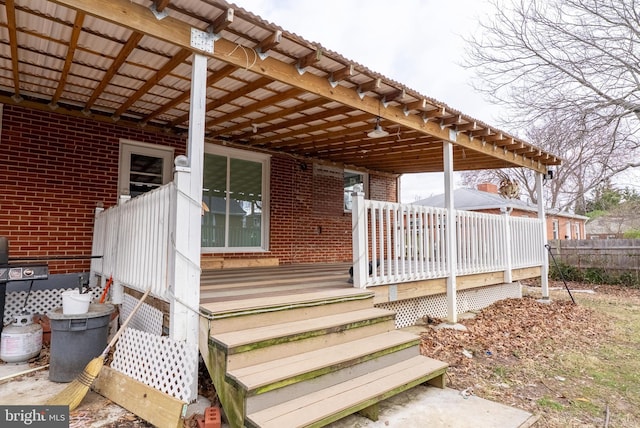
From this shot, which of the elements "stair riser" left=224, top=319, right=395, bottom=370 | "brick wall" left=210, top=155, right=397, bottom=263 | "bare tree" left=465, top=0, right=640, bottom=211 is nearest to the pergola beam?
"stair riser" left=224, top=319, right=395, bottom=370

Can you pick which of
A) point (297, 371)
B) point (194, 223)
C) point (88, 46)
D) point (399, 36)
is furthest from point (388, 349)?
point (399, 36)

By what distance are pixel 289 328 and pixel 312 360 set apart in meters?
0.34

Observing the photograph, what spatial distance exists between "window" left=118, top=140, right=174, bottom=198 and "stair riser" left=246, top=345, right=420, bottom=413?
14.1 ft

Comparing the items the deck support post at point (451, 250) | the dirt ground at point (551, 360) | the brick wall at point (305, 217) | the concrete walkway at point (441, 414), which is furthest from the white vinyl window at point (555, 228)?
the concrete walkway at point (441, 414)

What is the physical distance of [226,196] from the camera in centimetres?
666

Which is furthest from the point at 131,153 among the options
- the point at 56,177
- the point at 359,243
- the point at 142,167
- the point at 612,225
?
the point at 612,225

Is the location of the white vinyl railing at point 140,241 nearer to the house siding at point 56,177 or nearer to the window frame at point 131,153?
the house siding at point 56,177

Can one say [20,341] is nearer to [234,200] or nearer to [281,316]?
[281,316]

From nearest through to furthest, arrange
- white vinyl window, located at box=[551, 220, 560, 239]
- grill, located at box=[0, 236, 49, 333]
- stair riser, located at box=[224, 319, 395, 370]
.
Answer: stair riser, located at box=[224, 319, 395, 370] → grill, located at box=[0, 236, 49, 333] → white vinyl window, located at box=[551, 220, 560, 239]

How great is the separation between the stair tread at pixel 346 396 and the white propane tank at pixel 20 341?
2.68m

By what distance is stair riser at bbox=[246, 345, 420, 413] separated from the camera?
7.57 feet

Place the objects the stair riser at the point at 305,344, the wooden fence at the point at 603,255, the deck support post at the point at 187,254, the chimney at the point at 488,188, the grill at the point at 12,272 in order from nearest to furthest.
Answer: the stair riser at the point at 305,344, the deck support post at the point at 187,254, the grill at the point at 12,272, the wooden fence at the point at 603,255, the chimney at the point at 488,188

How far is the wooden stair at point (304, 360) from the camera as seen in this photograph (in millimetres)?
2330

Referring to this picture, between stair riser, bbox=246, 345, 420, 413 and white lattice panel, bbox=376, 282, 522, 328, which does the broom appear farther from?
white lattice panel, bbox=376, 282, 522, 328
